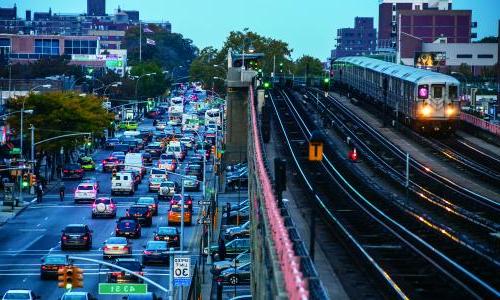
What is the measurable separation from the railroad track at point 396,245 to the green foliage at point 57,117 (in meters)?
45.4

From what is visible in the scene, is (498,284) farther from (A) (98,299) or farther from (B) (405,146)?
(B) (405,146)

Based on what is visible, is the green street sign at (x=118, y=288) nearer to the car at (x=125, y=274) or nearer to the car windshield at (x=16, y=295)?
the car windshield at (x=16, y=295)

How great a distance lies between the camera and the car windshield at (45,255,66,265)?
54.1m

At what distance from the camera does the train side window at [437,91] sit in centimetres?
8175

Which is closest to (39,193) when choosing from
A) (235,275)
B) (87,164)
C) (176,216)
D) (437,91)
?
(176,216)

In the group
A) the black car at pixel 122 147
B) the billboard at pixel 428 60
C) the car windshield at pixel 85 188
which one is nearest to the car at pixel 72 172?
the car windshield at pixel 85 188

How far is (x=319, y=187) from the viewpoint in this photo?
63.6 meters

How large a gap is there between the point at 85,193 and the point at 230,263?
31619mm

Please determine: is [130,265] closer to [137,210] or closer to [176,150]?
[137,210]

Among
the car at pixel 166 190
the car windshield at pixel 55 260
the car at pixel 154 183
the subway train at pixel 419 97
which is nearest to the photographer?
the car windshield at pixel 55 260

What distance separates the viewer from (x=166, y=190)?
291 feet

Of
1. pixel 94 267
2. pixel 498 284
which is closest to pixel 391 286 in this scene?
pixel 498 284

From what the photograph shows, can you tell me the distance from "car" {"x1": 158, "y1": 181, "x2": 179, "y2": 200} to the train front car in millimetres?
16147

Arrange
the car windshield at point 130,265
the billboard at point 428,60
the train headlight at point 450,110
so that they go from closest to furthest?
1. the car windshield at point 130,265
2. the train headlight at point 450,110
3. the billboard at point 428,60
